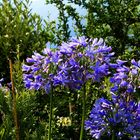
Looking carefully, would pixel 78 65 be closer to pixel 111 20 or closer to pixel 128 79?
pixel 128 79


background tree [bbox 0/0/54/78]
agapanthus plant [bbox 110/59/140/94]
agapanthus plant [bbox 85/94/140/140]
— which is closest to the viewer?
agapanthus plant [bbox 110/59/140/94]

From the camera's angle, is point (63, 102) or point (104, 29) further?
point (104, 29)

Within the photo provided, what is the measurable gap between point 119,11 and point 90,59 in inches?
224

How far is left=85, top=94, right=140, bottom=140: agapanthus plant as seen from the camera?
12.7 feet

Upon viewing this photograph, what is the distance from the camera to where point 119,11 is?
9.35m

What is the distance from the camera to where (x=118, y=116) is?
3.87 meters

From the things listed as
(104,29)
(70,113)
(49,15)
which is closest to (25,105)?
(70,113)

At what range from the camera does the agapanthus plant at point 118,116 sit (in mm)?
3877

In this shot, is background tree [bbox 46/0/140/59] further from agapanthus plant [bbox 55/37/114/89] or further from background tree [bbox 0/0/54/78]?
agapanthus plant [bbox 55/37/114/89]

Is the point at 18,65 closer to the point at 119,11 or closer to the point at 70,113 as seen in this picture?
the point at 70,113

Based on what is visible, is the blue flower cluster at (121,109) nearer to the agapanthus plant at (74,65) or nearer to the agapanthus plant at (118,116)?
the agapanthus plant at (118,116)

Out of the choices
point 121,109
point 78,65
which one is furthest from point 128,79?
point 78,65

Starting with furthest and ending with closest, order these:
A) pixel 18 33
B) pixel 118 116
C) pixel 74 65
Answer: pixel 18 33
pixel 118 116
pixel 74 65

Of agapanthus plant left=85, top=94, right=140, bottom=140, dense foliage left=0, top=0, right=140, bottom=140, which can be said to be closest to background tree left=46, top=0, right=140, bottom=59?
dense foliage left=0, top=0, right=140, bottom=140
